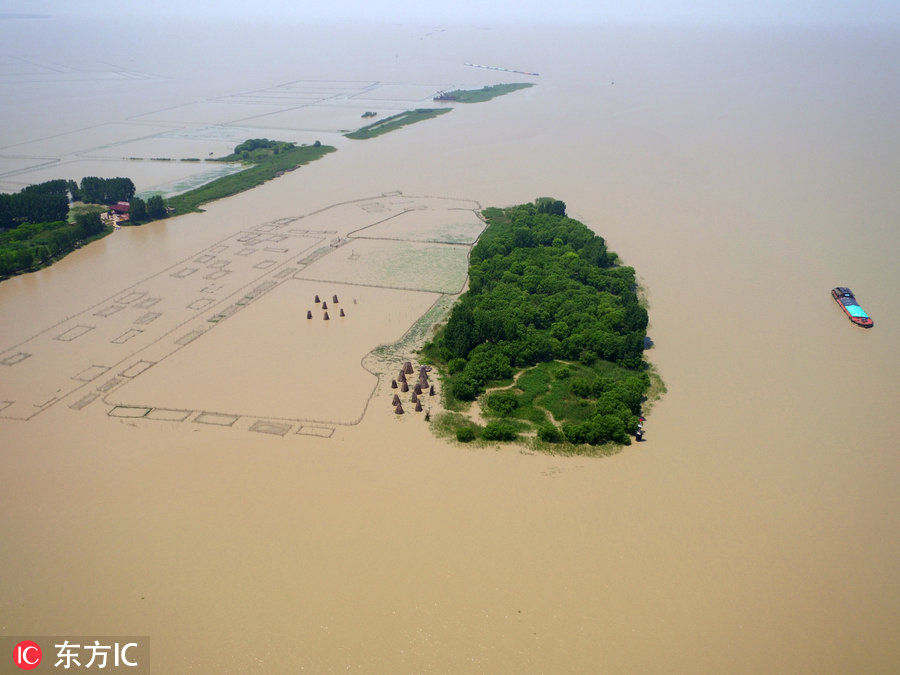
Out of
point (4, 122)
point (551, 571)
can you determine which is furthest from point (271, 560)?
point (4, 122)

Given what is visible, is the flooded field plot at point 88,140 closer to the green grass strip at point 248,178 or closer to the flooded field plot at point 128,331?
the green grass strip at point 248,178

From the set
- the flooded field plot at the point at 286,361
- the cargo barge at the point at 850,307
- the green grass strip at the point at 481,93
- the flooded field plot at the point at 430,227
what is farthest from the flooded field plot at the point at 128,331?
the green grass strip at the point at 481,93

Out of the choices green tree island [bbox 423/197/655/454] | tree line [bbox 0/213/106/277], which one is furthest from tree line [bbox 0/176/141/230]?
green tree island [bbox 423/197/655/454]

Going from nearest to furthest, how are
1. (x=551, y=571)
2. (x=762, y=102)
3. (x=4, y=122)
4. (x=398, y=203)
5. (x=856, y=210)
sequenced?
(x=551, y=571)
(x=856, y=210)
(x=398, y=203)
(x=4, y=122)
(x=762, y=102)

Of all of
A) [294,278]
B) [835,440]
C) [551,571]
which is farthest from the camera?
[294,278]

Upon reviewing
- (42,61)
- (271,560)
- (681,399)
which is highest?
(42,61)

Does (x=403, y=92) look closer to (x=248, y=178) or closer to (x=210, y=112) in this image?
(x=210, y=112)

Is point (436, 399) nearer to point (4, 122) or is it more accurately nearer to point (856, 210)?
point (856, 210)
